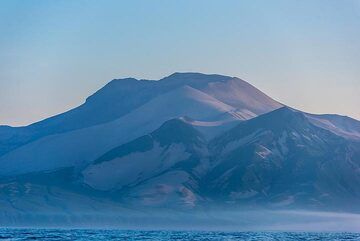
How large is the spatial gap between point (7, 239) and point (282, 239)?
39.7m

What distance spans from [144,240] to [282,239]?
2018 centimetres

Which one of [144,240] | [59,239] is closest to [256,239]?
[144,240]

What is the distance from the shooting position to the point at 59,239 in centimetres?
16062

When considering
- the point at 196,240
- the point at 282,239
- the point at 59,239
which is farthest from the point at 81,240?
the point at 282,239

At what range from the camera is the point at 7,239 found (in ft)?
506

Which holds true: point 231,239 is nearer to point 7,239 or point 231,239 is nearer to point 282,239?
point 282,239

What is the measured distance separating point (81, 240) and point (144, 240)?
909 centimetres

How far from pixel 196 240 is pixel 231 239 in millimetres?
5279

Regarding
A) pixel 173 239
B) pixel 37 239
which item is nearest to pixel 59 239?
pixel 37 239

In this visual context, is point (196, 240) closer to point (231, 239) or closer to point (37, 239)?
point (231, 239)

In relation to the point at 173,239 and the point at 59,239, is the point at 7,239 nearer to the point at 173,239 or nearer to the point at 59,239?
the point at 59,239

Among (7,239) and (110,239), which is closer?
(7,239)

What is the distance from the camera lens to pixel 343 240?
15738cm

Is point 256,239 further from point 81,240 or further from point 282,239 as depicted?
point 81,240
